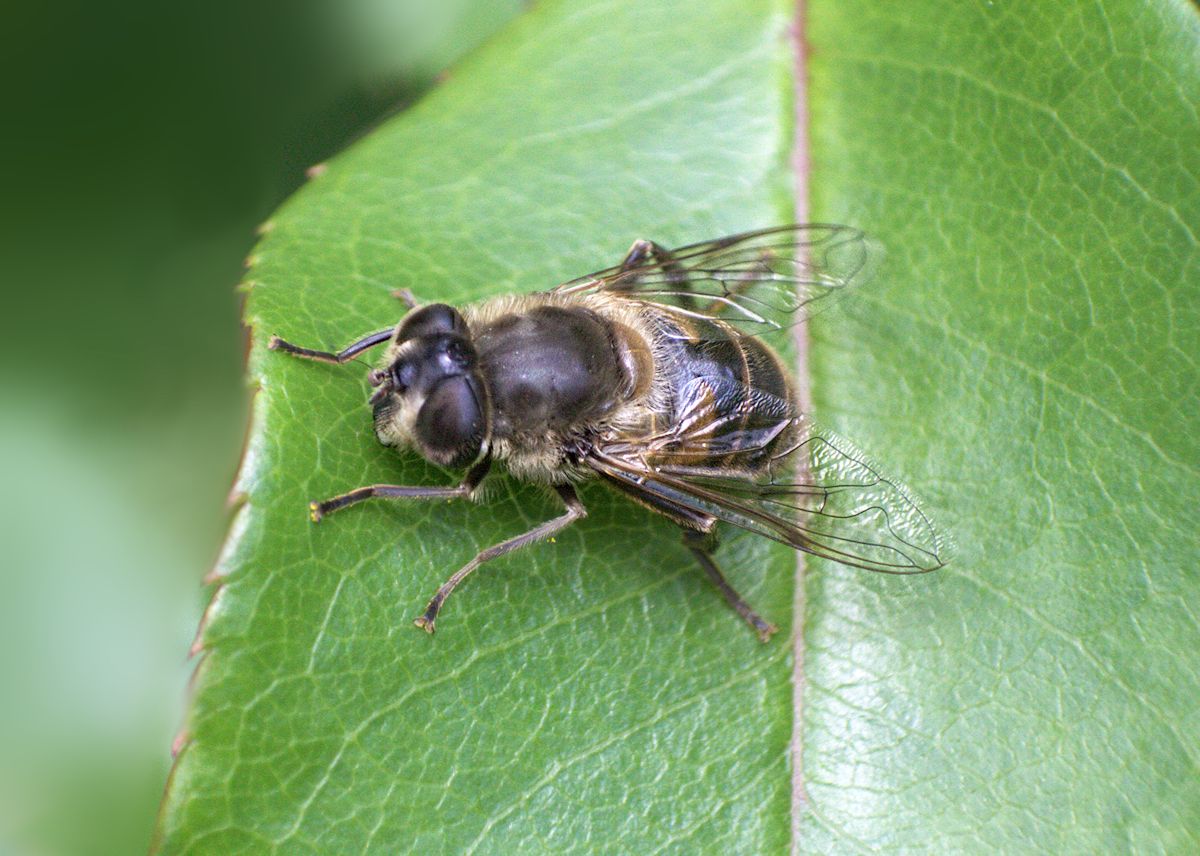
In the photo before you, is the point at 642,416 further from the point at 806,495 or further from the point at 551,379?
the point at 806,495

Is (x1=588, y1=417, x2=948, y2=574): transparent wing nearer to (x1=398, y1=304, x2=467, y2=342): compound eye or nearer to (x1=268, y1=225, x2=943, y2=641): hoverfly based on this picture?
(x1=268, y1=225, x2=943, y2=641): hoverfly

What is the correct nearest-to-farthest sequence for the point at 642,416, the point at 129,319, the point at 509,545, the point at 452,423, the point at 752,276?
the point at 452,423
the point at 509,545
the point at 642,416
the point at 752,276
the point at 129,319

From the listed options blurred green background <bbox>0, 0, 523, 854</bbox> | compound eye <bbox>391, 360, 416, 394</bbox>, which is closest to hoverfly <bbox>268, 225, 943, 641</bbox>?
compound eye <bbox>391, 360, 416, 394</bbox>

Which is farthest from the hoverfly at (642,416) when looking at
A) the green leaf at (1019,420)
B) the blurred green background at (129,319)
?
the blurred green background at (129,319)

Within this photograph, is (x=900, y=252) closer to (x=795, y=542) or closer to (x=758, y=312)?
(x=758, y=312)

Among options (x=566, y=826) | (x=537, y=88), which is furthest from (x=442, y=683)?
(x=537, y=88)

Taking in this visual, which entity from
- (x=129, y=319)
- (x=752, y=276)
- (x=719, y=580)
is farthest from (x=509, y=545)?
(x=129, y=319)
